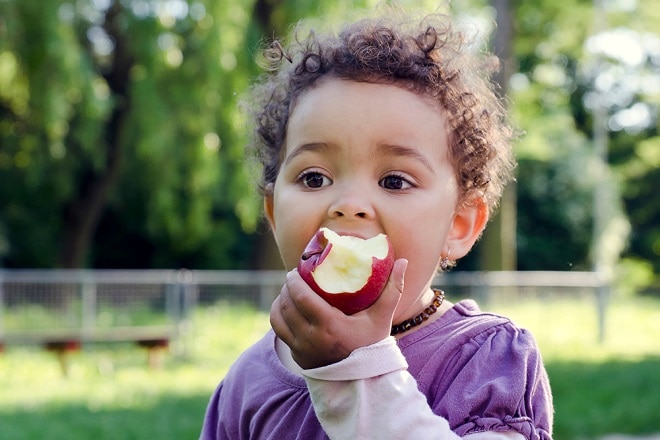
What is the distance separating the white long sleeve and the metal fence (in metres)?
8.61

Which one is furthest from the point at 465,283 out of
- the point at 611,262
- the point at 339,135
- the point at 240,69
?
the point at 611,262

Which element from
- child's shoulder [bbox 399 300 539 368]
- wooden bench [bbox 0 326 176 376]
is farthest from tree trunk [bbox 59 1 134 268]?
child's shoulder [bbox 399 300 539 368]

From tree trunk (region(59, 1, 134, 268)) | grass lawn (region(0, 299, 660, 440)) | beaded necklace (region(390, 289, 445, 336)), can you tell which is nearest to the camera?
beaded necklace (region(390, 289, 445, 336))

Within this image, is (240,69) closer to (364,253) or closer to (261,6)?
(261,6)

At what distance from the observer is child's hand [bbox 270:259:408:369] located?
4.52 feet

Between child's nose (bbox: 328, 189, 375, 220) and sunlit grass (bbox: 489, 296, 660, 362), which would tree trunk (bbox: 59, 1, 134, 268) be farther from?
child's nose (bbox: 328, 189, 375, 220)

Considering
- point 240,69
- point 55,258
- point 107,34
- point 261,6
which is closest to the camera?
point 240,69

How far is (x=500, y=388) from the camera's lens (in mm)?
1504

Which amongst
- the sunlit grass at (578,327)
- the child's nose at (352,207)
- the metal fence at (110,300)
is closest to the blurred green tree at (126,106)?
the metal fence at (110,300)

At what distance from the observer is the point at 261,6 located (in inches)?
485

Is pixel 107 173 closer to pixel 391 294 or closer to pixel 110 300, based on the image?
pixel 110 300

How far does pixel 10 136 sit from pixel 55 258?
19.9ft

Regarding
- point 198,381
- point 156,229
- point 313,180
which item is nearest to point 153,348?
point 198,381

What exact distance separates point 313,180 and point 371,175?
110mm
